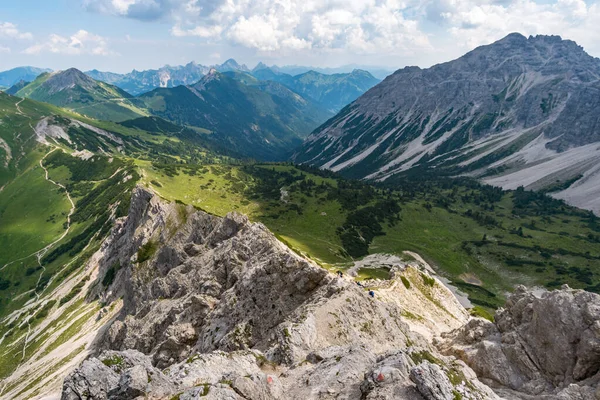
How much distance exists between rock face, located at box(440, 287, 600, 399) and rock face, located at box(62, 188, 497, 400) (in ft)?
17.9

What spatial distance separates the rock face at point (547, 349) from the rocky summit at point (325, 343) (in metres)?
0.11

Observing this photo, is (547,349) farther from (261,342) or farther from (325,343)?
(261,342)

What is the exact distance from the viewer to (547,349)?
38469 millimetres

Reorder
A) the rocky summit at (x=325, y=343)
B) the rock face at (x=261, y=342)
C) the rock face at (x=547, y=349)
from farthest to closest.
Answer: the rock face at (x=547, y=349), the rocky summit at (x=325, y=343), the rock face at (x=261, y=342)

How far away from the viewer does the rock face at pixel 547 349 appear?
115 ft

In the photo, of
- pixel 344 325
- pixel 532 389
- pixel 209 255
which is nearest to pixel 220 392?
pixel 344 325

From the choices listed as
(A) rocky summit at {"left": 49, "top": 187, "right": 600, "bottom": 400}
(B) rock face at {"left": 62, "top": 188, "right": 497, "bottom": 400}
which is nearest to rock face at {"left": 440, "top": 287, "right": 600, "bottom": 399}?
(A) rocky summit at {"left": 49, "top": 187, "right": 600, "bottom": 400}

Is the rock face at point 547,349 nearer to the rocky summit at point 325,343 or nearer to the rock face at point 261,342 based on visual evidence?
the rocky summit at point 325,343

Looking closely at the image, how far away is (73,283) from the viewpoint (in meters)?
Answer: 185

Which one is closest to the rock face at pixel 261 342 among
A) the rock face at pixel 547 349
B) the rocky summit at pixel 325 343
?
the rocky summit at pixel 325 343

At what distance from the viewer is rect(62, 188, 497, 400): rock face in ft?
90.7

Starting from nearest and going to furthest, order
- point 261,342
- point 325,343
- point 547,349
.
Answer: point 547,349, point 325,343, point 261,342

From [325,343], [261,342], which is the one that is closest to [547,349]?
[325,343]

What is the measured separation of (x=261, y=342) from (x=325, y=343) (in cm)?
906
